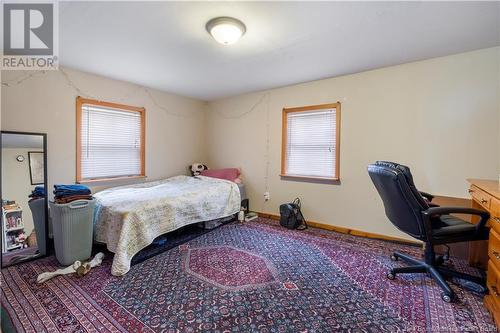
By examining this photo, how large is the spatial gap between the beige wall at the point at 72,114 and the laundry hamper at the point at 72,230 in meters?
0.88

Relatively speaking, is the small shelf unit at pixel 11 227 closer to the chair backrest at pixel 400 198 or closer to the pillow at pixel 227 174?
the pillow at pixel 227 174

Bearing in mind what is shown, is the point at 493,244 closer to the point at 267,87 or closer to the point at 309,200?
the point at 309,200

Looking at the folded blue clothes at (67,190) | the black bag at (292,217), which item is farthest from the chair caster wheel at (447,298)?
the folded blue clothes at (67,190)

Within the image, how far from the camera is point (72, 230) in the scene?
223 cm

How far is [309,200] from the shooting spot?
3588mm

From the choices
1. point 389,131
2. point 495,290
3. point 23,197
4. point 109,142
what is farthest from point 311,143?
point 23,197

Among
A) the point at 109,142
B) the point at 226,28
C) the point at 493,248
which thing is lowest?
the point at 493,248

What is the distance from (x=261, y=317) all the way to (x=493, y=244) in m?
1.69

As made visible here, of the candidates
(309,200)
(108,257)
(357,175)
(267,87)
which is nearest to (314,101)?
(267,87)

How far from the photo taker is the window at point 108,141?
307 cm

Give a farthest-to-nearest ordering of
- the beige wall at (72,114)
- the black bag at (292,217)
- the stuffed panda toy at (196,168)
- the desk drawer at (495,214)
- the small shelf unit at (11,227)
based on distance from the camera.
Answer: the stuffed panda toy at (196,168), the black bag at (292,217), the beige wall at (72,114), the small shelf unit at (11,227), the desk drawer at (495,214)

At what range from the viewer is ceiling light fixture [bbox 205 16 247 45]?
185cm

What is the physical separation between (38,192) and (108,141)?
1.09 m

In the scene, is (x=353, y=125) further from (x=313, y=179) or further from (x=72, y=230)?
(x=72, y=230)
